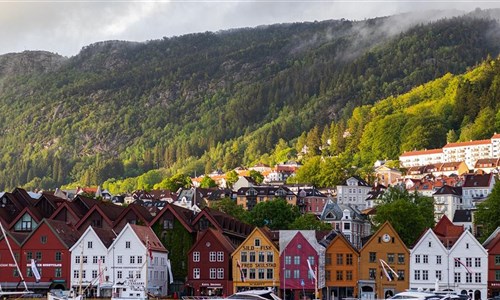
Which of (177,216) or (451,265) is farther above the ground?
(177,216)

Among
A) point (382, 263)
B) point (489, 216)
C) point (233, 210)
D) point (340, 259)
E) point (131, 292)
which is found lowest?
point (131, 292)

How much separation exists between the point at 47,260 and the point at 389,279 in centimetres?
3881

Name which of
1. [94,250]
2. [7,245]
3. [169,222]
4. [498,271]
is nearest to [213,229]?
[169,222]

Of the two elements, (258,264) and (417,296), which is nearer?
(417,296)

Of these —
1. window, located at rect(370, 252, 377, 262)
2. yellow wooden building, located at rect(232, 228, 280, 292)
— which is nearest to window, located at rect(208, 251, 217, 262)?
yellow wooden building, located at rect(232, 228, 280, 292)

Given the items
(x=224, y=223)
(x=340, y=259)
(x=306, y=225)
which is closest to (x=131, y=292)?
(x=340, y=259)

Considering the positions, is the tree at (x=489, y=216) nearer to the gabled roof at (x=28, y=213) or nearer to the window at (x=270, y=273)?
the window at (x=270, y=273)

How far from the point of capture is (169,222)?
134 metres

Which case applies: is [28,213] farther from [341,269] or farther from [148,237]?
[341,269]

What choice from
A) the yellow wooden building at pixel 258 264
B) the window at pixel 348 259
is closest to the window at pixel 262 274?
the yellow wooden building at pixel 258 264

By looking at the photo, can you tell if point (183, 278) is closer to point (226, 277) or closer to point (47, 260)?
point (226, 277)

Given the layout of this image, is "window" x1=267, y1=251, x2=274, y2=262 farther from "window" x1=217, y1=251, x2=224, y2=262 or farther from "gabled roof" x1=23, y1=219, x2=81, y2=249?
"gabled roof" x1=23, y1=219, x2=81, y2=249

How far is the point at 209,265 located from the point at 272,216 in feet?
123

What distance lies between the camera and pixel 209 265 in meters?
129
